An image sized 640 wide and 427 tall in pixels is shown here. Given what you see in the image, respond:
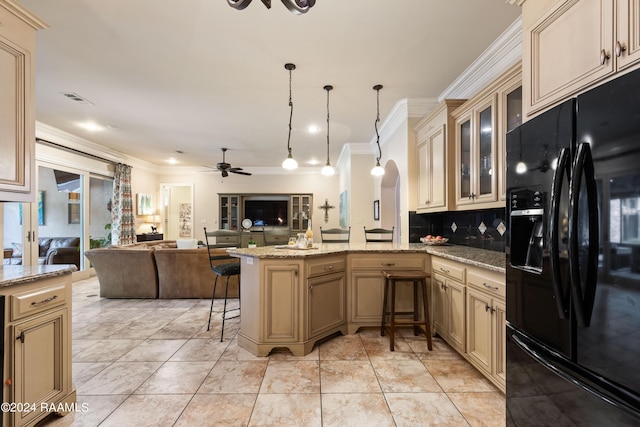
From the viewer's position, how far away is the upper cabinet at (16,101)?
1.69 m

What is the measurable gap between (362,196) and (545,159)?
15.8 feet

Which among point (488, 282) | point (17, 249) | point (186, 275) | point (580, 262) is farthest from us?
point (17, 249)

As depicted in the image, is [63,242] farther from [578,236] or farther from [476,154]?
[578,236]

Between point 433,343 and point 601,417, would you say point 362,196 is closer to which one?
point 433,343

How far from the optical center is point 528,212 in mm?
1343

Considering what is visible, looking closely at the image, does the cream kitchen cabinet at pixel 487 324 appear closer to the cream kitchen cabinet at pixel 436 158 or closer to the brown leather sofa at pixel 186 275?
the cream kitchen cabinet at pixel 436 158

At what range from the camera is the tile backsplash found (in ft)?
9.39

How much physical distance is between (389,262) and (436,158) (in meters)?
1.32

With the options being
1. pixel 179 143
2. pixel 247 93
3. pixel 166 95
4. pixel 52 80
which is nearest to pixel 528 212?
pixel 247 93

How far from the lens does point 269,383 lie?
218 centimetres

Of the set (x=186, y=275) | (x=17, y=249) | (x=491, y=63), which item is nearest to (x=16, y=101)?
(x=186, y=275)

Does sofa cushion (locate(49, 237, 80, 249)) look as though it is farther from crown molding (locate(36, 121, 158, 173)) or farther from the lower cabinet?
the lower cabinet

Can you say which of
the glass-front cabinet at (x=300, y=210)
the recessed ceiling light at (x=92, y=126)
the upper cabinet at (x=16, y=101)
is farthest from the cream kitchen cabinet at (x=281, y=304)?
the glass-front cabinet at (x=300, y=210)

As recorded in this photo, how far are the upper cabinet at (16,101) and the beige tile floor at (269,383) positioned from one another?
4.77ft
